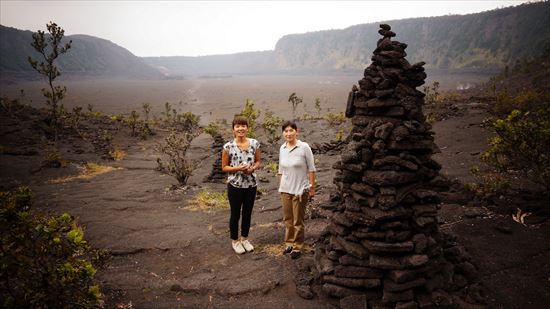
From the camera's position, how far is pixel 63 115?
81.3ft

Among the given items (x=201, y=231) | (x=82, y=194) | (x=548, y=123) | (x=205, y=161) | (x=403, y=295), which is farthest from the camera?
(x=205, y=161)

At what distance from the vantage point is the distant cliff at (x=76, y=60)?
102 metres

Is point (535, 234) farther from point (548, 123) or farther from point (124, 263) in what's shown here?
point (124, 263)

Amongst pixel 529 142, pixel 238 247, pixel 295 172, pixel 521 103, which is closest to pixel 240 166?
pixel 295 172

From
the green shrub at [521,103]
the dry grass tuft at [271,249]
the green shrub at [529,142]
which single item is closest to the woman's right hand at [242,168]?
the dry grass tuft at [271,249]

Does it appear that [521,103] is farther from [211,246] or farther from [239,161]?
[211,246]

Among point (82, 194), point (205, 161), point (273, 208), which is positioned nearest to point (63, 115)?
point (205, 161)

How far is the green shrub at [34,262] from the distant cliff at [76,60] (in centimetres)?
11632

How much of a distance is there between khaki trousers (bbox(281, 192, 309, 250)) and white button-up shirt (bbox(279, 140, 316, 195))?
0.15m

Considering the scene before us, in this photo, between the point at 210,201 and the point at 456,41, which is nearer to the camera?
the point at 210,201

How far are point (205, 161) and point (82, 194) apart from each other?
7.11 m

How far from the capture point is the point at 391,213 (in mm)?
4512

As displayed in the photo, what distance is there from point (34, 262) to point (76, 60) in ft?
512

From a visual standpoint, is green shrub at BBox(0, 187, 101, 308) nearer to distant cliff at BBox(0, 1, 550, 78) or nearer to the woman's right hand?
the woman's right hand
